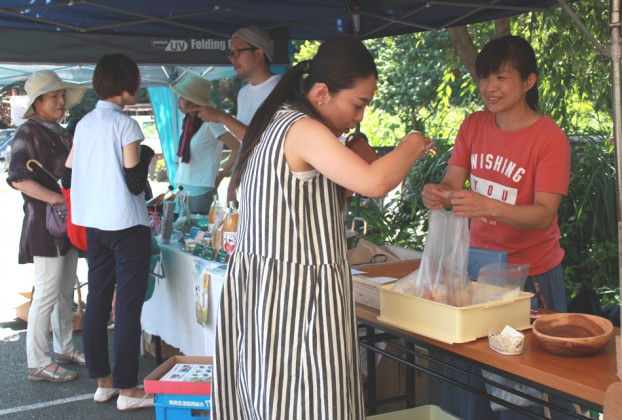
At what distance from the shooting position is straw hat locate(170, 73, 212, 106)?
4207 millimetres

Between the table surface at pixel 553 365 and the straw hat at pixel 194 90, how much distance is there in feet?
7.98

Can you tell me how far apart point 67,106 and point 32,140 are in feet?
1.42

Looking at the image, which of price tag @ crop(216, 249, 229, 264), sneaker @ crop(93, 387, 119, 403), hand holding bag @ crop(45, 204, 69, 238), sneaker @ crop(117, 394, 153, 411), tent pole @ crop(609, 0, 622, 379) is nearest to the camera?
tent pole @ crop(609, 0, 622, 379)

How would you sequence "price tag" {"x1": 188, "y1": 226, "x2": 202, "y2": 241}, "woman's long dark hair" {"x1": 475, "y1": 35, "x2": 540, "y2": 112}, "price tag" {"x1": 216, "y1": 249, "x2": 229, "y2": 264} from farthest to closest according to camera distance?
"price tag" {"x1": 188, "y1": 226, "x2": 202, "y2": 241}
"price tag" {"x1": 216, "y1": 249, "x2": 229, "y2": 264}
"woman's long dark hair" {"x1": 475, "y1": 35, "x2": 540, "y2": 112}

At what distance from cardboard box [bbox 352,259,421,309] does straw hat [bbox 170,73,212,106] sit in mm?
1772

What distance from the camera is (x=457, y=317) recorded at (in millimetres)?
2094

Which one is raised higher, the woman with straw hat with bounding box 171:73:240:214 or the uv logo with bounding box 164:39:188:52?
the uv logo with bounding box 164:39:188:52

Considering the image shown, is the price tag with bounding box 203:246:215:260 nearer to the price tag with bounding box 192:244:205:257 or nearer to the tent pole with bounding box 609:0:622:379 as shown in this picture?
the price tag with bounding box 192:244:205:257

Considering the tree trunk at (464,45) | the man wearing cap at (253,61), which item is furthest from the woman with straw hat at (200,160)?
the tree trunk at (464,45)

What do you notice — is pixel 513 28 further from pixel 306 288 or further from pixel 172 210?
pixel 306 288

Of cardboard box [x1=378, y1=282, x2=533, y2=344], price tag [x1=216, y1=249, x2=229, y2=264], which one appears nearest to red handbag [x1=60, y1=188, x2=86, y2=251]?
price tag [x1=216, y1=249, x2=229, y2=264]

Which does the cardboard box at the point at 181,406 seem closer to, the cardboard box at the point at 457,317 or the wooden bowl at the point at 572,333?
the cardboard box at the point at 457,317

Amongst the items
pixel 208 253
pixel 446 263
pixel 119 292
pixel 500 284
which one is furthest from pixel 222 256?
pixel 500 284

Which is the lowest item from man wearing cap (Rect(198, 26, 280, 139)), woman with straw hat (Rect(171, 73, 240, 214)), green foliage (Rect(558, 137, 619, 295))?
green foliage (Rect(558, 137, 619, 295))
